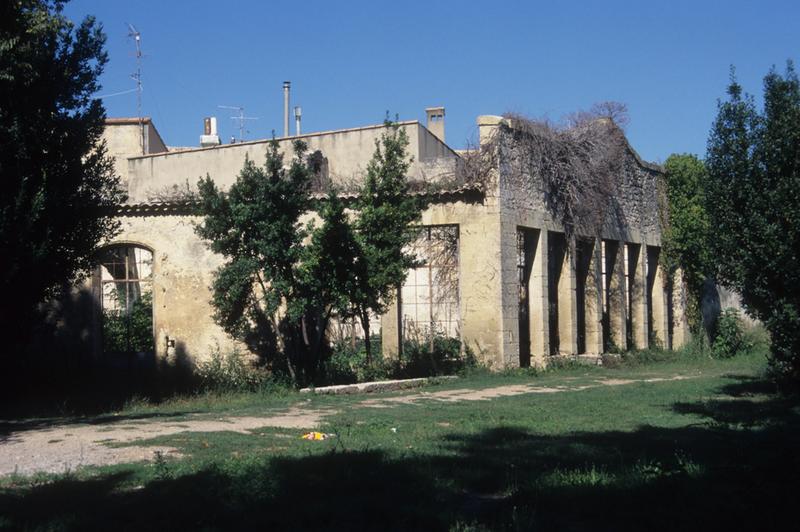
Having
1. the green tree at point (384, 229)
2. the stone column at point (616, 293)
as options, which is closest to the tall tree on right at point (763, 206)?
the green tree at point (384, 229)

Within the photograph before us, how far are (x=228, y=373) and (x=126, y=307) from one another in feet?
13.1

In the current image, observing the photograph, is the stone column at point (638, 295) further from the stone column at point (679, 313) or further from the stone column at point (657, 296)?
the stone column at point (679, 313)

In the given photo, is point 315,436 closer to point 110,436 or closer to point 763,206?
point 110,436

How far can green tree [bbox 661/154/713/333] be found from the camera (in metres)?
28.5

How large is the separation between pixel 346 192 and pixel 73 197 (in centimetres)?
820

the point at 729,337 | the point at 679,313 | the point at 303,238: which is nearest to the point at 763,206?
the point at 303,238

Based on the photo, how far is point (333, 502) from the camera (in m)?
6.49

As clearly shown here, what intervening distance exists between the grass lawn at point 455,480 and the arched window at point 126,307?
1141 centimetres

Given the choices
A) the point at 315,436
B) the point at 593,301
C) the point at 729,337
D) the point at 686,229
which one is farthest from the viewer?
the point at 686,229

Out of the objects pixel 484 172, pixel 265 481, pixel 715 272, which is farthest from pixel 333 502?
pixel 484 172

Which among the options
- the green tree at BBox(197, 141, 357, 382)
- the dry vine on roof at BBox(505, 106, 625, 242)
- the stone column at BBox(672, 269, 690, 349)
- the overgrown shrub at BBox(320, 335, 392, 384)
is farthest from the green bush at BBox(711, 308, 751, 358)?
the green tree at BBox(197, 141, 357, 382)

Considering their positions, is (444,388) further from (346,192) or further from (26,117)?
(26,117)

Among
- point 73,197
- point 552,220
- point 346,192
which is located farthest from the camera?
point 552,220

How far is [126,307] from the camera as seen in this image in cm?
2173
